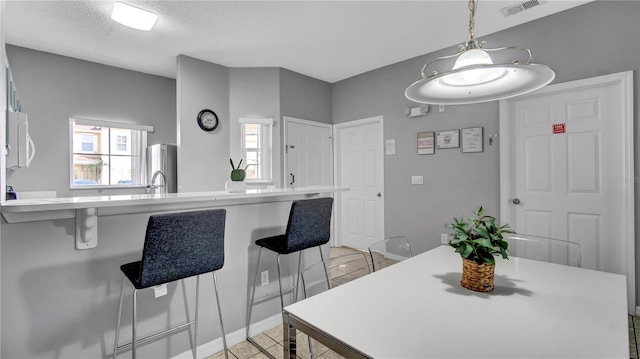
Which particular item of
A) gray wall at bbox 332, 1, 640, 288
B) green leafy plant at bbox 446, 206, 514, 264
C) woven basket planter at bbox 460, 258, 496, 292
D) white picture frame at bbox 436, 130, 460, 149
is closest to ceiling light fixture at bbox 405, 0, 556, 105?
green leafy plant at bbox 446, 206, 514, 264

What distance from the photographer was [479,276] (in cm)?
118

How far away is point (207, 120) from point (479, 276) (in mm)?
3598

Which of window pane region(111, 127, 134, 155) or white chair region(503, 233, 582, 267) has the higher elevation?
window pane region(111, 127, 134, 155)

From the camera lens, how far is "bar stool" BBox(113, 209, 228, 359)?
4.41ft

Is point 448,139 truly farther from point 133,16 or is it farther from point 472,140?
point 133,16

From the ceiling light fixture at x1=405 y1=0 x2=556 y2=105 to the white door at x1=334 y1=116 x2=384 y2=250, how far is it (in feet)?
9.14

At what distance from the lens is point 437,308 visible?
1.05 meters

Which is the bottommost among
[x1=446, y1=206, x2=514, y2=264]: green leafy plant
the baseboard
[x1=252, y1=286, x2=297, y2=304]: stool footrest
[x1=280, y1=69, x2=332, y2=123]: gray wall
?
the baseboard

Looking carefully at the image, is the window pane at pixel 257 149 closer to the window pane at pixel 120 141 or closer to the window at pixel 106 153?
the window at pixel 106 153

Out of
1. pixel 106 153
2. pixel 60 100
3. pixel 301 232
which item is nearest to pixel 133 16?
pixel 60 100

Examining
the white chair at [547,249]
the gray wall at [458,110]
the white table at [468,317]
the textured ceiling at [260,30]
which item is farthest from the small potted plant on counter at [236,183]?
the gray wall at [458,110]

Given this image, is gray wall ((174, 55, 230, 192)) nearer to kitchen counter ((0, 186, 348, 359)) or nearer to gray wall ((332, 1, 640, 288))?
gray wall ((332, 1, 640, 288))

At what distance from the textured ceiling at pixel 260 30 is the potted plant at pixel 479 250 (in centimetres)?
223

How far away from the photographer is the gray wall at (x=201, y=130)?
3.66 meters
